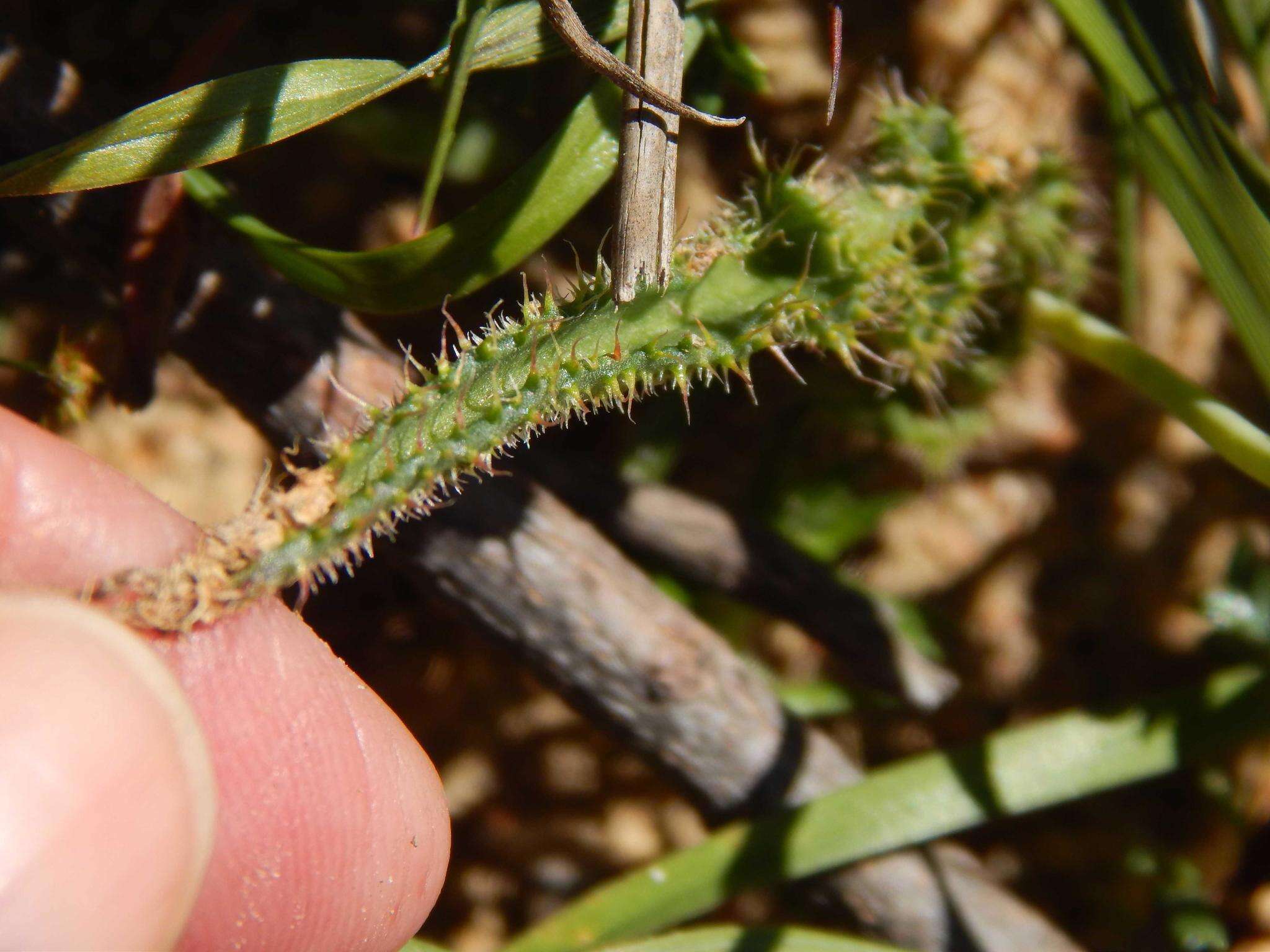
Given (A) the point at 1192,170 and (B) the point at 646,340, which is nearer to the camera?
(B) the point at 646,340

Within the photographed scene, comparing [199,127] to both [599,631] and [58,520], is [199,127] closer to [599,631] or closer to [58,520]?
[58,520]

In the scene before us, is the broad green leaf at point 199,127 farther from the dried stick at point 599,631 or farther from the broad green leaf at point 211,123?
the dried stick at point 599,631

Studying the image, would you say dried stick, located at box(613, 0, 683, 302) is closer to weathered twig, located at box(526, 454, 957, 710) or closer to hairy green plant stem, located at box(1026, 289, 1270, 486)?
weathered twig, located at box(526, 454, 957, 710)

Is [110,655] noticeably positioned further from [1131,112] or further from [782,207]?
[1131,112]

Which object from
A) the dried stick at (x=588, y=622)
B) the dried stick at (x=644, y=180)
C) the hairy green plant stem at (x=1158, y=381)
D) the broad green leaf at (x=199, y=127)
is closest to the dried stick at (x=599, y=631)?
the dried stick at (x=588, y=622)

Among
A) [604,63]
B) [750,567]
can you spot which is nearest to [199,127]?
[604,63]

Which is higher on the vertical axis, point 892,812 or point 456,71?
point 456,71

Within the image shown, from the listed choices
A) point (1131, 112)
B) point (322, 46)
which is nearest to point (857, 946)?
point (1131, 112)
